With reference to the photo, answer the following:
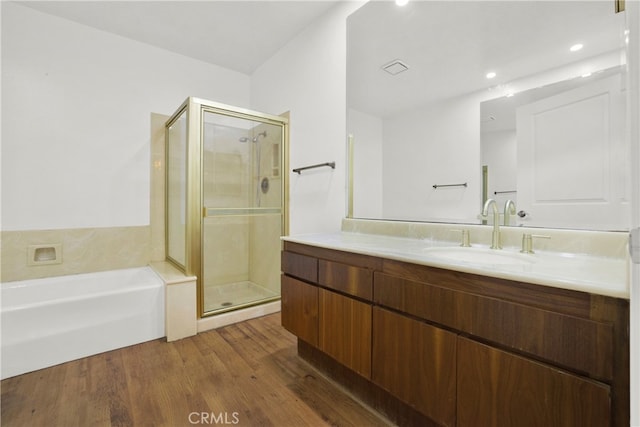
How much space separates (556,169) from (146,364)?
2392mm

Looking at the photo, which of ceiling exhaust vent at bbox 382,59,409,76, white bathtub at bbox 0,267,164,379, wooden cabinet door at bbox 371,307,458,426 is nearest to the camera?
wooden cabinet door at bbox 371,307,458,426

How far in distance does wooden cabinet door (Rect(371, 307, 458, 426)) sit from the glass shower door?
5.21 feet

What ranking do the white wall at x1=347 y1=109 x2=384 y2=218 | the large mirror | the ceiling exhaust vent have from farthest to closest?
the white wall at x1=347 y1=109 x2=384 y2=218 → the ceiling exhaust vent → the large mirror

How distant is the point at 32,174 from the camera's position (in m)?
2.08

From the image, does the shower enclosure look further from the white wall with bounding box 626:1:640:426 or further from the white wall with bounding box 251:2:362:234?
the white wall with bounding box 626:1:640:426

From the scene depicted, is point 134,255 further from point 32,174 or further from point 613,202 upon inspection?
point 613,202

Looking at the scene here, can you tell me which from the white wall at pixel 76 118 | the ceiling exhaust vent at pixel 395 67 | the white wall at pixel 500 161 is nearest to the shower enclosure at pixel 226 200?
the white wall at pixel 76 118

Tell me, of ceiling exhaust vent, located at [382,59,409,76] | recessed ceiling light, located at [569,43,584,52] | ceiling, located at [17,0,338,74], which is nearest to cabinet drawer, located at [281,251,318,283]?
ceiling exhaust vent, located at [382,59,409,76]

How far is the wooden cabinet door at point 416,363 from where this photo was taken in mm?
861

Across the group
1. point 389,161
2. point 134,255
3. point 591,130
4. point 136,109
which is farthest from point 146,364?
point 591,130

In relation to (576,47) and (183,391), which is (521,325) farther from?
(183,391)

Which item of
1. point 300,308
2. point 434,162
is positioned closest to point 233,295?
point 300,308

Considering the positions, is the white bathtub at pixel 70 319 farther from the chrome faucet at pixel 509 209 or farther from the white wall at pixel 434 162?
the chrome faucet at pixel 509 209

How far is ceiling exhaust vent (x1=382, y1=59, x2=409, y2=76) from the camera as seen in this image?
165 cm
